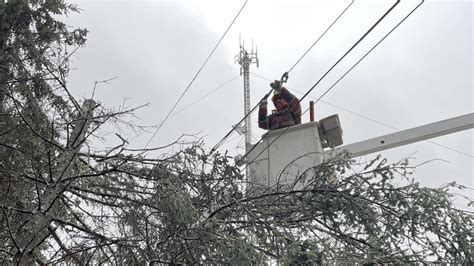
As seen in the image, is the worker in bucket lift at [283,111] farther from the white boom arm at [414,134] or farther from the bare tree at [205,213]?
the bare tree at [205,213]

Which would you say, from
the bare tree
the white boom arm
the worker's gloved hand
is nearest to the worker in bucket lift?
the worker's gloved hand

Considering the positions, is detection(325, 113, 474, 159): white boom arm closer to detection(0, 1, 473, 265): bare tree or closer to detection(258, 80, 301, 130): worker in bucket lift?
detection(258, 80, 301, 130): worker in bucket lift

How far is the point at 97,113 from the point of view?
15.9ft

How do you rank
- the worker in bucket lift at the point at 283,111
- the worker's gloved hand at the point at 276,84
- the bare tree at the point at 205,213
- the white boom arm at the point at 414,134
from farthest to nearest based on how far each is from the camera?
the white boom arm at the point at 414,134
the worker in bucket lift at the point at 283,111
the worker's gloved hand at the point at 276,84
the bare tree at the point at 205,213

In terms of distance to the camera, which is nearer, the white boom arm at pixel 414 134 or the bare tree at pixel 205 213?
the bare tree at pixel 205 213

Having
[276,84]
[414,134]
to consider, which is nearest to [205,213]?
[276,84]

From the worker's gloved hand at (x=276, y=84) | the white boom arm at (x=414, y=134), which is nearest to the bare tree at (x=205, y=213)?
the worker's gloved hand at (x=276, y=84)

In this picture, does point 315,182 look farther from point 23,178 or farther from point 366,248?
point 23,178

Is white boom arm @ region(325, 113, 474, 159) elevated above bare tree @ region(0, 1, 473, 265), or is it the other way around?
white boom arm @ region(325, 113, 474, 159)

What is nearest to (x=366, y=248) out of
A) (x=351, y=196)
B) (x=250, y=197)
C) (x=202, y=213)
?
(x=351, y=196)

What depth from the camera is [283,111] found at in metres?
7.49

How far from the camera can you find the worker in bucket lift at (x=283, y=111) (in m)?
7.45

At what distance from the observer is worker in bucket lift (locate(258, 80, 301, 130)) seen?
7445 millimetres

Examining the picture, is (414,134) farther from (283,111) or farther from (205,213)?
(205,213)
